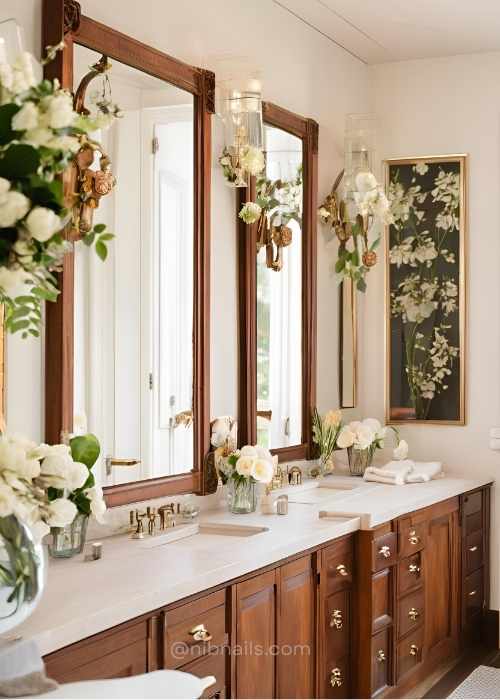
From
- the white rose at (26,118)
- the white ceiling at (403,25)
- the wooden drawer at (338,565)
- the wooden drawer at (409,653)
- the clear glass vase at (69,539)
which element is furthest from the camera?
the white ceiling at (403,25)

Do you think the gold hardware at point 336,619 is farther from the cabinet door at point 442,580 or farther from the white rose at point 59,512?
the white rose at point 59,512

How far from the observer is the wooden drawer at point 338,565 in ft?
11.0

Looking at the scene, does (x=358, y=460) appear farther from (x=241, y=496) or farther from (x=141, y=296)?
(x=141, y=296)

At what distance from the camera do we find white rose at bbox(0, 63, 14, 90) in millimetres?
1455

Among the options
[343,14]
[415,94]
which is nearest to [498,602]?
[415,94]

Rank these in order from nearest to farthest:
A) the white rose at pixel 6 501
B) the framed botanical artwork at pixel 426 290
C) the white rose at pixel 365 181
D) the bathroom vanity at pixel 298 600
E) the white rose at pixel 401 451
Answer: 1. the white rose at pixel 6 501
2. the bathroom vanity at pixel 298 600
3. the white rose at pixel 365 181
4. the white rose at pixel 401 451
5. the framed botanical artwork at pixel 426 290

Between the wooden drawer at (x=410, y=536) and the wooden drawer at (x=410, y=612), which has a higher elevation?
the wooden drawer at (x=410, y=536)

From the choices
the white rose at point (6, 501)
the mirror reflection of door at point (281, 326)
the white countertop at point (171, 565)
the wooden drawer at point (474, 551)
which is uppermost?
the mirror reflection of door at point (281, 326)

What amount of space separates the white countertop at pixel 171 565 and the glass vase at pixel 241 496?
0.12 feet

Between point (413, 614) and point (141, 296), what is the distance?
174 centimetres

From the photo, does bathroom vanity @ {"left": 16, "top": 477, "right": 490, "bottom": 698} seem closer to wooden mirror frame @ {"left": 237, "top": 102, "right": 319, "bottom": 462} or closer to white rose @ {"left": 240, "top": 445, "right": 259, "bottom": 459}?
white rose @ {"left": 240, "top": 445, "right": 259, "bottom": 459}

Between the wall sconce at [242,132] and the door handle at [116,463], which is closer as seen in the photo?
the door handle at [116,463]

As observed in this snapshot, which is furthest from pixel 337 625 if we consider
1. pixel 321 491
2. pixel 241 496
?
pixel 321 491

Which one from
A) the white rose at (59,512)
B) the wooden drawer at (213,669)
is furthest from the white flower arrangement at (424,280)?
the white rose at (59,512)
